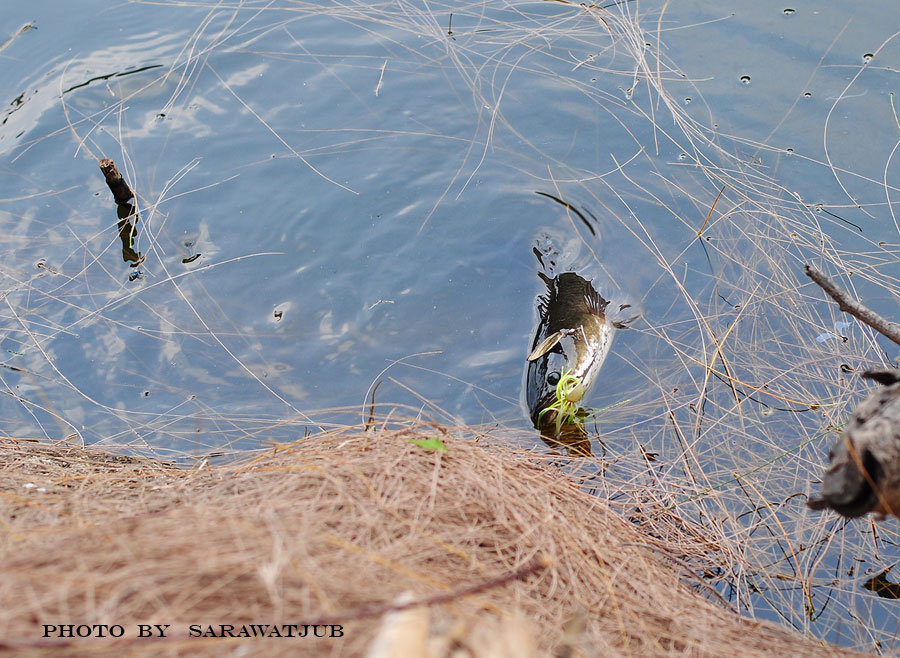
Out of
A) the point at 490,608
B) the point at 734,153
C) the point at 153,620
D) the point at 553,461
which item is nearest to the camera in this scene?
the point at 153,620

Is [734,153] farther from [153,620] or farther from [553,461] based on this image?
[153,620]

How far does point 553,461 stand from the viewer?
3609mm

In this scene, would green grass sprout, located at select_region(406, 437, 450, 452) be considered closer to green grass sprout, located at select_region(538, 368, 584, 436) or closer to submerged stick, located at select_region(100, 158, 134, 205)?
green grass sprout, located at select_region(538, 368, 584, 436)

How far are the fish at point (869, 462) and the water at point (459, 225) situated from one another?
4.36 ft

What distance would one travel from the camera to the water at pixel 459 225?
3.88 meters

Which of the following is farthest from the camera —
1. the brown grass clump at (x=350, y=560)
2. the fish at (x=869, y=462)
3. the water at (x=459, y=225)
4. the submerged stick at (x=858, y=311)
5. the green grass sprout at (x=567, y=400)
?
the water at (x=459, y=225)

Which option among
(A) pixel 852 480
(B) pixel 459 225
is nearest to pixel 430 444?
(A) pixel 852 480

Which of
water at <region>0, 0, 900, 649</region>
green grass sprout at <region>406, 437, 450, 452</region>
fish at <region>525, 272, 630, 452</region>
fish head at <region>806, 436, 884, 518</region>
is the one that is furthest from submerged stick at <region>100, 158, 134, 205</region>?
fish head at <region>806, 436, 884, 518</region>

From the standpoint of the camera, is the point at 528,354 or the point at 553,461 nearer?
the point at 553,461

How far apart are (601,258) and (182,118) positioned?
3231 millimetres

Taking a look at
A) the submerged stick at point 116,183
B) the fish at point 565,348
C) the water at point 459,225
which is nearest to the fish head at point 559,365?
the fish at point 565,348

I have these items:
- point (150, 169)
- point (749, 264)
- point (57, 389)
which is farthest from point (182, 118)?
point (749, 264)

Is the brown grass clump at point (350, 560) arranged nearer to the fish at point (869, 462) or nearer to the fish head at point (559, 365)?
the fish at point (869, 462)

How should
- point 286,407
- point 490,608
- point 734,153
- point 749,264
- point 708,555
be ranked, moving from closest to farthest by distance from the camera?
point 490,608
point 708,555
point 286,407
point 749,264
point 734,153
